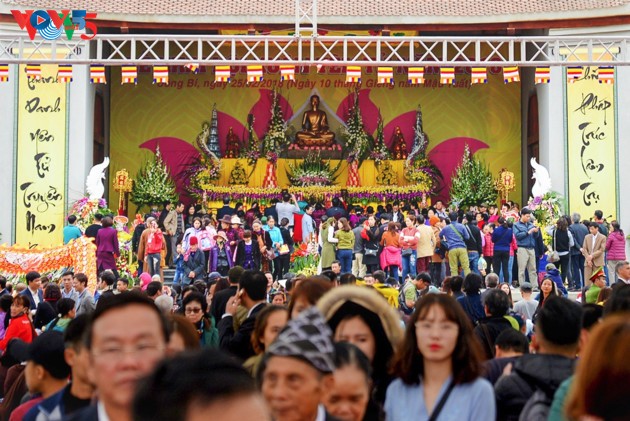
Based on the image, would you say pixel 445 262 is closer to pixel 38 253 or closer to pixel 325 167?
pixel 38 253

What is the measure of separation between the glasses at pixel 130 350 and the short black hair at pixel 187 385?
0.83 m

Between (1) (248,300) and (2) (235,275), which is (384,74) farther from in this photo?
(1) (248,300)

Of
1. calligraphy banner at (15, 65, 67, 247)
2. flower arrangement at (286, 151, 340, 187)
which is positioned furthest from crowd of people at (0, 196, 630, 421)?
flower arrangement at (286, 151, 340, 187)

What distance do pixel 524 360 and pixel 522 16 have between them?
2201cm

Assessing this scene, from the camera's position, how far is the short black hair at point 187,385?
2375 millimetres

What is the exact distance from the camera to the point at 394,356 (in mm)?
5188

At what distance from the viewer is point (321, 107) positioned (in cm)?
3064

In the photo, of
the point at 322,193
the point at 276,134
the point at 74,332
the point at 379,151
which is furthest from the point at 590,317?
the point at 276,134

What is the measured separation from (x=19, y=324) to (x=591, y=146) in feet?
59.5

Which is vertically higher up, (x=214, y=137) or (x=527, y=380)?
(x=214, y=137)

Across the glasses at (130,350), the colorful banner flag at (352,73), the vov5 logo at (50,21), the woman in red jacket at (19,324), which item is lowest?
the woman in red jacket at (19,324)

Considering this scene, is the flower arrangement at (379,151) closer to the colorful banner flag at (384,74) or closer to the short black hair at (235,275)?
the colorful banner flag at (384,74)

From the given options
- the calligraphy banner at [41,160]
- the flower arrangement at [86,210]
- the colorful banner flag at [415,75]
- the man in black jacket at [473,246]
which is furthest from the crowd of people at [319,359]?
the calligraphy banner at [41,160]

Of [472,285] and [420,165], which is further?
[420,165]
